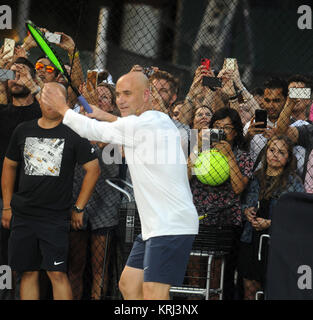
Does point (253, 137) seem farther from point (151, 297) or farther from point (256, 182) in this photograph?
point (151, 297)

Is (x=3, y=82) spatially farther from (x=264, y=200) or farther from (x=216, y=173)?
(x=264, y=200)

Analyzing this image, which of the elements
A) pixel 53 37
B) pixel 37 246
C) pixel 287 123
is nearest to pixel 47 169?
pixel 37 246

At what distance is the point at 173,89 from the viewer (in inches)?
234

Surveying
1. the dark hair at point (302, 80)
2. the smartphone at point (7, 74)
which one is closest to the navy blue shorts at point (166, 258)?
the smartphone at point (7, 74)

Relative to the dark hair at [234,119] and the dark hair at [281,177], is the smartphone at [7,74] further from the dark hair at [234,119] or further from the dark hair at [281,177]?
the dark hair at [281,177]

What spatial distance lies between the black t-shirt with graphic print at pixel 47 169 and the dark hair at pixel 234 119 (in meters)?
1.02

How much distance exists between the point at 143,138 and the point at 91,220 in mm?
1511

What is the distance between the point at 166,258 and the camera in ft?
14.2

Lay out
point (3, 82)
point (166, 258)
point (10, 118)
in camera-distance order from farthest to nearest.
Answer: point (3, 82) < point (10, 118) < point (166, 258)

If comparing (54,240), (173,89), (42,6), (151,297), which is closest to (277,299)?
(151,297)

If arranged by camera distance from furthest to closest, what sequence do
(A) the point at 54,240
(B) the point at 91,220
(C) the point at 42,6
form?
(C) the point at 42,6 < (B) the point at 91,220 < (A) the point at 54,240

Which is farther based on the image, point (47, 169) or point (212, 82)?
point (212, 82)

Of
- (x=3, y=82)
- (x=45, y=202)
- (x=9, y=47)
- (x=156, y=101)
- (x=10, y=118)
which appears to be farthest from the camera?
(x=3, y=82)

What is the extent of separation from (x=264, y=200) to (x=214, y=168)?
0.45 meters
